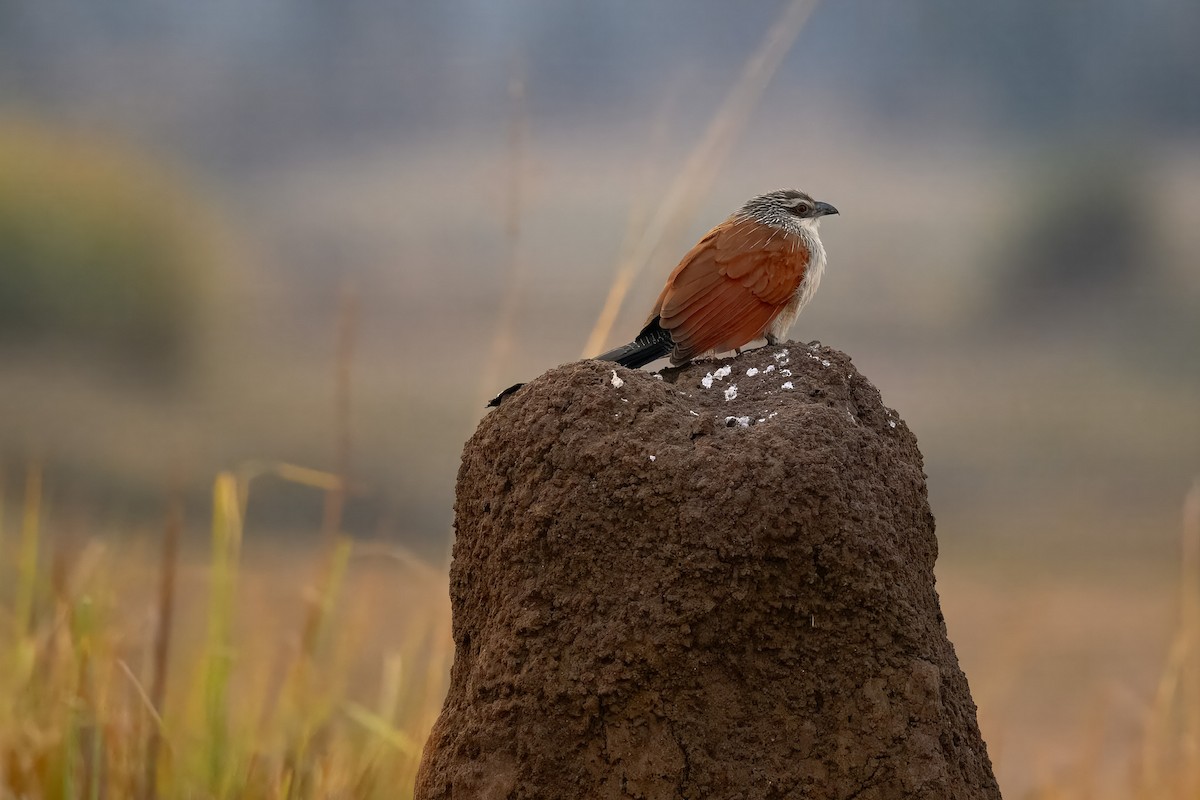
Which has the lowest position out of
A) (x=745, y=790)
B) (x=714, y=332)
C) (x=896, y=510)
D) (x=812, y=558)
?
(x=745, y=790)

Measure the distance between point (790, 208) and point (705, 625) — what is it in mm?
2168

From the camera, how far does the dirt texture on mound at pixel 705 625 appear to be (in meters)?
3.51

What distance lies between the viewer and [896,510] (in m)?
3.79

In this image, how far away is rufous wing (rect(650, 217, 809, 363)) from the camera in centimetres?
446

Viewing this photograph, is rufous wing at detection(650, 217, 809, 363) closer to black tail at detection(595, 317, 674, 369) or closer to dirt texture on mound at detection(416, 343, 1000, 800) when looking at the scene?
black tail at detection(595, 317, 674, 369)

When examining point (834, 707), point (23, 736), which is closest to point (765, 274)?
point (834, 707)

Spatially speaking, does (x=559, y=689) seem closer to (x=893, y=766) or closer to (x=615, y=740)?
(x=615, y=740)

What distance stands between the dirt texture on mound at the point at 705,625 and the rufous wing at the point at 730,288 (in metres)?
0.74

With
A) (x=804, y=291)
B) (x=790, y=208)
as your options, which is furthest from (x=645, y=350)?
(x=790, y=208)

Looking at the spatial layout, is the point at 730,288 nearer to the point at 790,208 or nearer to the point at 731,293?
the point at 731,293

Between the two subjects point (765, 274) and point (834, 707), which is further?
point (765, 274)

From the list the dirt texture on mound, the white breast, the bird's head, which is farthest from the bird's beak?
the dirt texture on mound

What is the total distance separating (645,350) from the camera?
14.7 feet

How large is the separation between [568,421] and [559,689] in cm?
82
